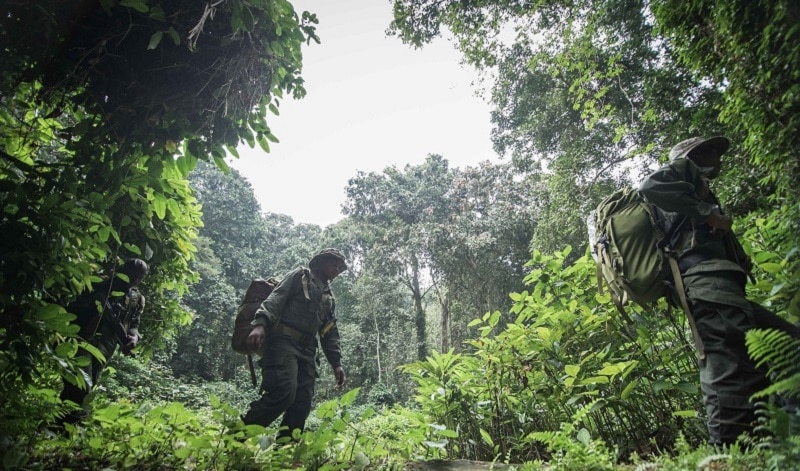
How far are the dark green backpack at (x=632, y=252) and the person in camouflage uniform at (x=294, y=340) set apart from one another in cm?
256

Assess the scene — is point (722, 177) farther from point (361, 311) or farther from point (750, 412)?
point (361, 311)

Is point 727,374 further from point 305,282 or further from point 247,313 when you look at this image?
point 247,313

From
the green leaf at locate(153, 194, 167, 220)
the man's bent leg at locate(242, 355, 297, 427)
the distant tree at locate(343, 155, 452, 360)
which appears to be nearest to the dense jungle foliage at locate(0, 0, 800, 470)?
the green leaf at locate(153, 194, 167, 220)

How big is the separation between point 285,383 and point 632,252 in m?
2.80

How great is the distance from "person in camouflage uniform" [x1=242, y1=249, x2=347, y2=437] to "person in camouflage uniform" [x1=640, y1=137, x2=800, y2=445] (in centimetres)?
286

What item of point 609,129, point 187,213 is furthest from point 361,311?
→ point 187,213

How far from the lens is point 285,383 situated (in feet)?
10.3

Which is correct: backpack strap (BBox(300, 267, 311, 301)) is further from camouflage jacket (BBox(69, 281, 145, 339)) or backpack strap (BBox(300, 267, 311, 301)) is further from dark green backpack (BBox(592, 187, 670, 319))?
dark green backpack (BBox(592, 187, 670, 319))

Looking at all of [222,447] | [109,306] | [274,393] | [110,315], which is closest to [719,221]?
[222,447]

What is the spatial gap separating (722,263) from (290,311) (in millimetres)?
3233

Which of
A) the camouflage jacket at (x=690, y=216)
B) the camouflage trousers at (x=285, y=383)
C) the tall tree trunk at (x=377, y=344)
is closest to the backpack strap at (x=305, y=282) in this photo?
Result: the camouflage trousers at (x=285, y=383)

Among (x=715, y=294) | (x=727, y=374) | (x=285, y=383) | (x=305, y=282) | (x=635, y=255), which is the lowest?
(x=727, y=374)

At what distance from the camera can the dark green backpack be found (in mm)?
2148

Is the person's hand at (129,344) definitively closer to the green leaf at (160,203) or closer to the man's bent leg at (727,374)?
the green leaf at (160,203)
